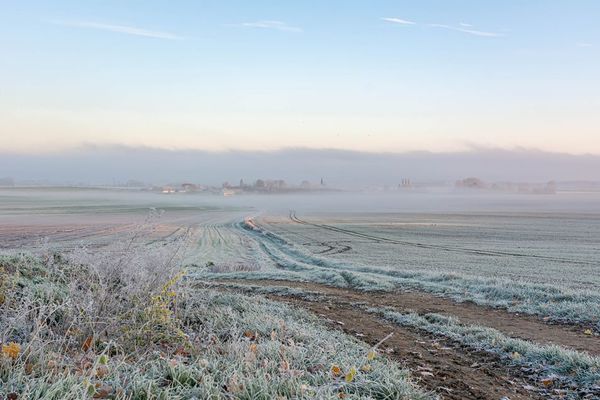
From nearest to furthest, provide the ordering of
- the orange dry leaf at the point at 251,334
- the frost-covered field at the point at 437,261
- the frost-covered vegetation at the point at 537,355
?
the frost-covered vegetation at the point at 537,355, the orange dry leaf at the point at 251,334, the frost-covered field at the point at 437,261

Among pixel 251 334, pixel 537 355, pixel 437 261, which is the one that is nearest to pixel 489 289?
pixel 537 355

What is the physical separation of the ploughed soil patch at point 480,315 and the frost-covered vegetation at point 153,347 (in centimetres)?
379

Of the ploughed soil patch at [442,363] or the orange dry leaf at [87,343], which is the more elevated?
the orange dry leaf at [87,343]

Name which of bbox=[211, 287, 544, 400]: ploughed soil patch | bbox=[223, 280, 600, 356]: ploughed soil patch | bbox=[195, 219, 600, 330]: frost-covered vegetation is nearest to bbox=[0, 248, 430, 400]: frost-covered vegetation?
bbox=[211, 287, 544, 400]: ploughed soil patch

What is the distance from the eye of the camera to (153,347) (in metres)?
6.21

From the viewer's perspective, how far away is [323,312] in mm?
10906

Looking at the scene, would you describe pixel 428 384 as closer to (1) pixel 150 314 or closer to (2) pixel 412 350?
(2) pixel 412 350

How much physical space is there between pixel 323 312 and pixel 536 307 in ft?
17.5

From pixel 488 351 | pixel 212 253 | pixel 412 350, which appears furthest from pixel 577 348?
pixel 212 253

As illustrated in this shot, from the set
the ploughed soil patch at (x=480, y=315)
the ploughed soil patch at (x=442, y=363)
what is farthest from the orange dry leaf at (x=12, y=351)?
the ploughed soil patch at (x=480, y=315)

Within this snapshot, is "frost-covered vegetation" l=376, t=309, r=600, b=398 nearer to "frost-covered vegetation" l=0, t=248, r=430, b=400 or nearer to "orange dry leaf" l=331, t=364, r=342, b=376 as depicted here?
"frost-covered vegetation" l=0, t=248, r=430, b=400

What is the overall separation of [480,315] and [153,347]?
814cm

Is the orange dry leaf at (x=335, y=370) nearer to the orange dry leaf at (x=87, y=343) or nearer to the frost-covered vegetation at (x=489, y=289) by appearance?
the orange dry leaf at (x=87, y=343)

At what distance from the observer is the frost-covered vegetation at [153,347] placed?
4523mm
